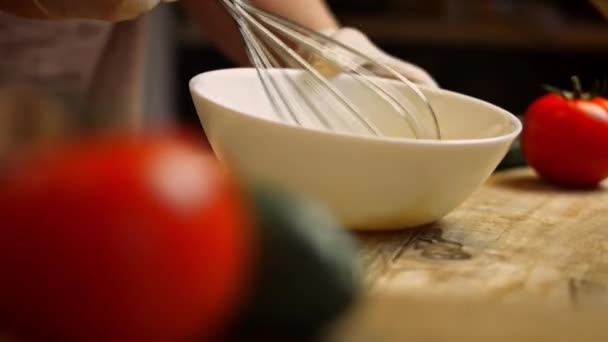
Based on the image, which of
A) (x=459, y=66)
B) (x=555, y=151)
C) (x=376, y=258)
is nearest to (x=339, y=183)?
(x=376, y=258)

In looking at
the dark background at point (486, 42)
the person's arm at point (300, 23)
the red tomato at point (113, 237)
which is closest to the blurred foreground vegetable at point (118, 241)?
the red tomato at point (113, 237)

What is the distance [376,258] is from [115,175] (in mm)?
249

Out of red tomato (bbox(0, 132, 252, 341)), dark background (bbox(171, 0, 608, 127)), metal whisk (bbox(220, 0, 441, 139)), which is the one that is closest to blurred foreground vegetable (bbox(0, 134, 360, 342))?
red tomato (bbox(0, 132, 252, 341))

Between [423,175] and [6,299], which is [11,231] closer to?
[6,299]

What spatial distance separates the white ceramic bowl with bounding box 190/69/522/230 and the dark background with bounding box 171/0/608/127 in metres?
0.87

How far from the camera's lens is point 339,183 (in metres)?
0.43

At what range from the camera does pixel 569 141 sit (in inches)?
25.4

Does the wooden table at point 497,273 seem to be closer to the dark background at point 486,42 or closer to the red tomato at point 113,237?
the red tomato at point 113,237

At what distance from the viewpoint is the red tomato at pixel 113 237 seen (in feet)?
0.63

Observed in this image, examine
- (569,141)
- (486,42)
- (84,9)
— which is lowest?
(486,42)

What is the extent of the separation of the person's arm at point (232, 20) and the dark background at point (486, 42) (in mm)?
517

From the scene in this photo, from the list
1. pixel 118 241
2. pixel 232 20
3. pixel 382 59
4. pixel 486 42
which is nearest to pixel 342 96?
pixel 382 59

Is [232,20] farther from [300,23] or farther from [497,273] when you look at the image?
[497,273]

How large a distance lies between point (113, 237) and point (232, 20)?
558mm
